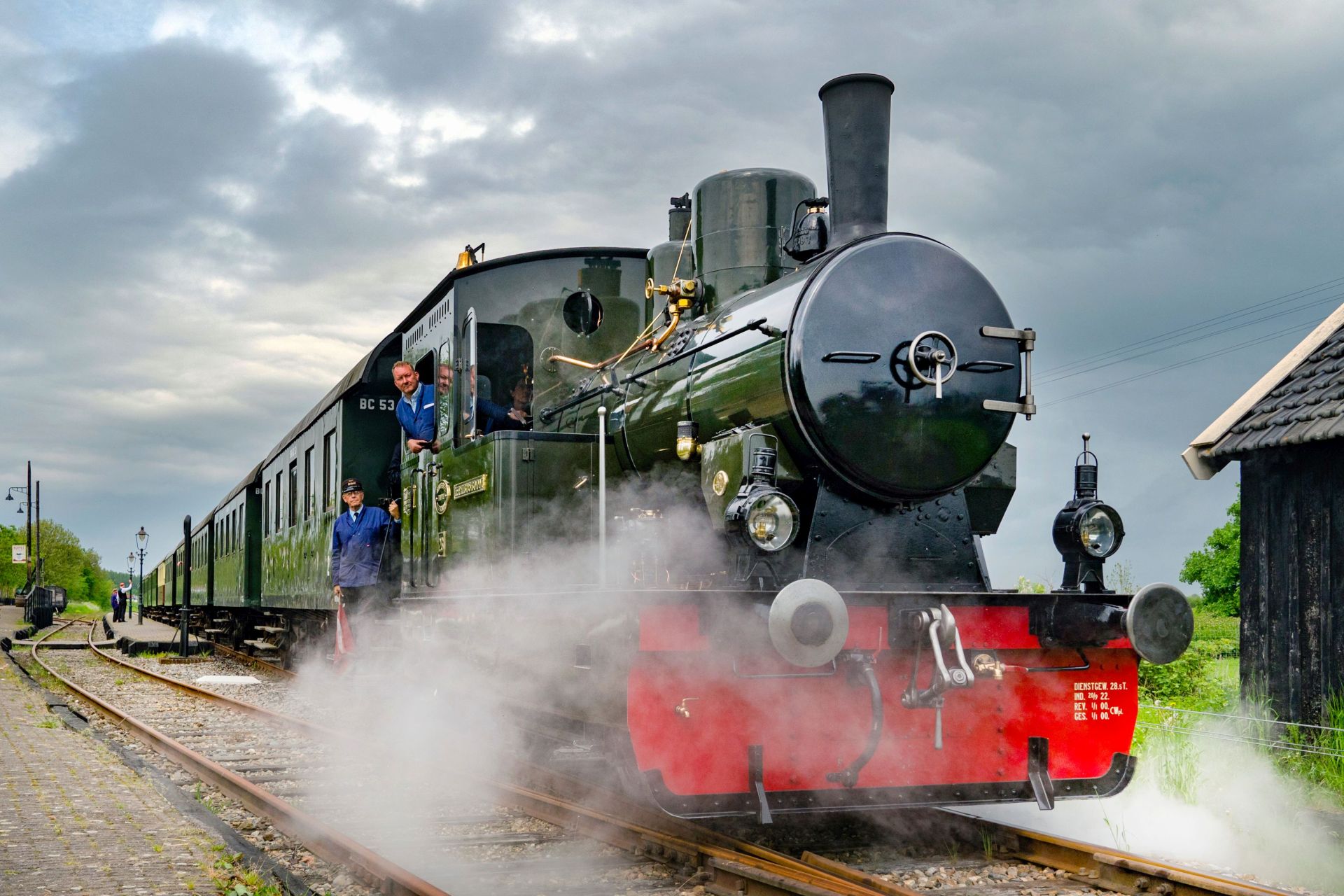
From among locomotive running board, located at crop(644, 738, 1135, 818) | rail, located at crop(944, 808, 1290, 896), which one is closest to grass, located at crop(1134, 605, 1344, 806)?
locomotive running board, located at crop(644, 738, 1135, 818)

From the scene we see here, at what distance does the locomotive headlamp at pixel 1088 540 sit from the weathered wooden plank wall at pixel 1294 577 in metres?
2.41

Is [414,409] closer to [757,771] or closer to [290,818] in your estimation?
[290,818]

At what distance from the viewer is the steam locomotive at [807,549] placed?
4.29 meters

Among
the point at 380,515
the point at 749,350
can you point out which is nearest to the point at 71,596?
the point at 380,515

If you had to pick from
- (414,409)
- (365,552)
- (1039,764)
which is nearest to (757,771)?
(1039,764)

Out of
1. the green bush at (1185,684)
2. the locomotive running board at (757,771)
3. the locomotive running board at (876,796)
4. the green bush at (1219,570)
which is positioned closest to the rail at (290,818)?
the locomotive running board at (876,796)

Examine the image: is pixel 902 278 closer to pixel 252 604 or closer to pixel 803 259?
pixel 803 259

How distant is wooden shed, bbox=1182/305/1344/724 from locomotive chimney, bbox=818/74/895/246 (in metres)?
2.99

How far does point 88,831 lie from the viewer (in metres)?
5.07

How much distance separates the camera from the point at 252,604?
16766mm

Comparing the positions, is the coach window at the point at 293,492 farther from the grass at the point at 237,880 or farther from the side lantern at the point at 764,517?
the side lantern at the point at 764,517

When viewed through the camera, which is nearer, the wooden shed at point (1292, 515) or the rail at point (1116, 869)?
the rail at point (1116, 869)

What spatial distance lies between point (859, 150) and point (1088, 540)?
6.48ft

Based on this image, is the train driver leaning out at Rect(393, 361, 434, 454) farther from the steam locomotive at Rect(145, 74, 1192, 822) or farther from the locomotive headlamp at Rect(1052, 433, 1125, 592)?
the locomotive headlamp at Rect(1052, 433, 1125, 592)
